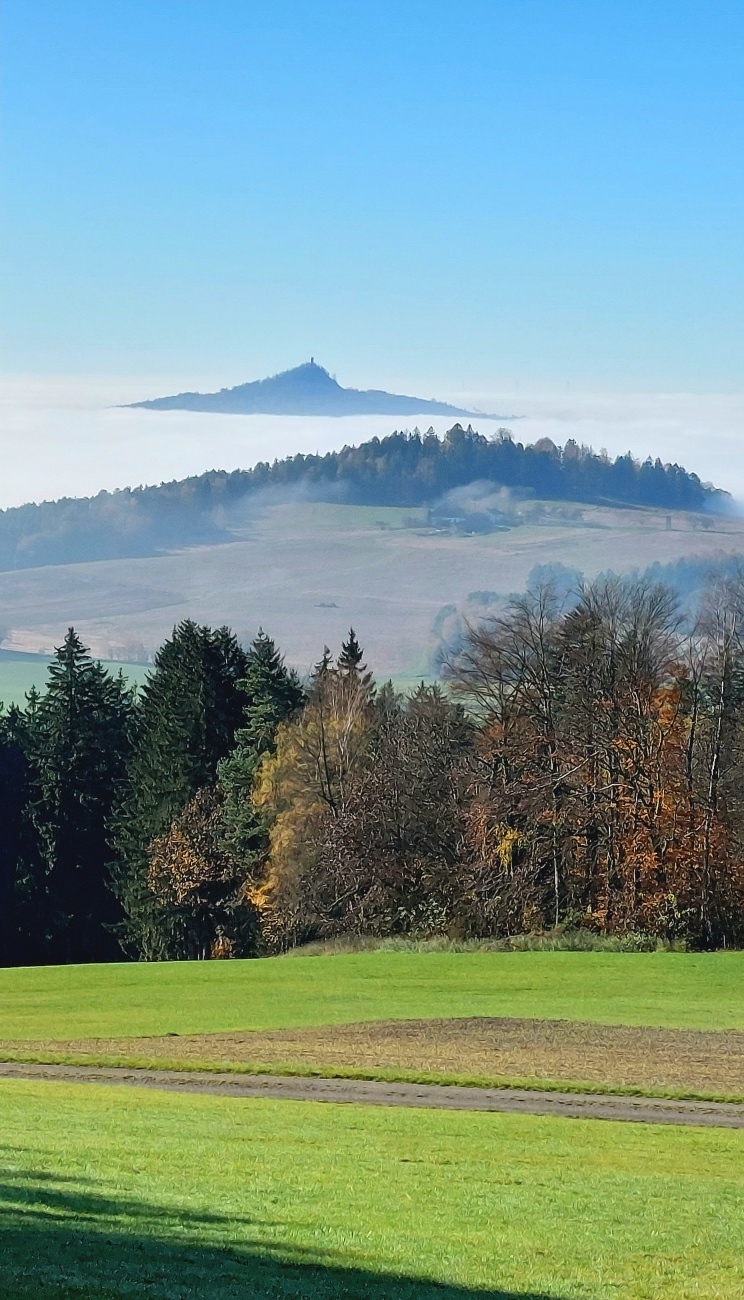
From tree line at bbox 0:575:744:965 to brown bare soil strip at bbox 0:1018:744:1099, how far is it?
2872 centimetres

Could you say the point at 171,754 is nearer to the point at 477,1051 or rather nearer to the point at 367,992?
the point at 367,992

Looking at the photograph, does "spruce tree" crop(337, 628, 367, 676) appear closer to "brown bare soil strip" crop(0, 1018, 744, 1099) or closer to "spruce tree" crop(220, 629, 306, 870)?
"spruce tree" crop(220, 629, 306, 870)

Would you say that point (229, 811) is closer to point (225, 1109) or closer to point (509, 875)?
point (509, 875)

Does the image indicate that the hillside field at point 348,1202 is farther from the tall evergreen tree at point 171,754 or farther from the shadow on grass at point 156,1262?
the tall evergreen tree at point 171,754

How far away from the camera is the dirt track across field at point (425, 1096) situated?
75.6 ft

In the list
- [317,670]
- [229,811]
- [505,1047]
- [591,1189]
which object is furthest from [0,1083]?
[317,670]

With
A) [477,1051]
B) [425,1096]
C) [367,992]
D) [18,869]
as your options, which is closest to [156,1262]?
[425,1096]

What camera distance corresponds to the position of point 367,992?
44250mm

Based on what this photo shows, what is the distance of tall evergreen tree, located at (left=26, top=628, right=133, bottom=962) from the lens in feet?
295

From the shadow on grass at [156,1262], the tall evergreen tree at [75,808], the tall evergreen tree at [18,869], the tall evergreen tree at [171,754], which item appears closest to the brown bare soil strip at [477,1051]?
the shadow on grass at [156,1262]

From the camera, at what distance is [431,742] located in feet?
240

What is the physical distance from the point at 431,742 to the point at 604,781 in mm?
10614

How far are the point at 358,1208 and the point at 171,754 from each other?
73.5 metres

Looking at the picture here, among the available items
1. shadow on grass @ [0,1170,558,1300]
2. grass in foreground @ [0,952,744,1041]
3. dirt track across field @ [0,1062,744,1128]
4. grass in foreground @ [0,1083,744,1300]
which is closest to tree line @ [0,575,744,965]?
grass in foreground @ [0,952,744,1041]
